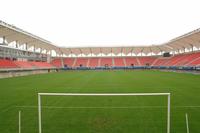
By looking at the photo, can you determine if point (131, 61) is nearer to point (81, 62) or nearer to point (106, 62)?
point (106, 62)

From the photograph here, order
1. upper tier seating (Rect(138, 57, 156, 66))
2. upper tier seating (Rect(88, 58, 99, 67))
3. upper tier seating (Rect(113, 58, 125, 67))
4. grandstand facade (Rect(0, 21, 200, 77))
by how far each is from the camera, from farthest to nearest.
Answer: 1. upper tier seating (Rect(88, 58, 99, 67))
2. upper tier seating (Rect(113, 58, 125, 67))
3. upper tier seating (Rect(138, 57, 156, 66))
4. grandstand facade (Rect(0, 21, 200, 77))

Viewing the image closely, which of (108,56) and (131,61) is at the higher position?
(108,56)

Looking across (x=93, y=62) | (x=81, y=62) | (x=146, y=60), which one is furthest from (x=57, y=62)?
(x=146, y=60)

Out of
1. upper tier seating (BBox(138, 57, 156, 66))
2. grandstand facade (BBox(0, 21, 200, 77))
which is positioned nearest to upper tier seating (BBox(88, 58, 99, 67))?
grandstand facade (BBox(0, 21, 200, 77))

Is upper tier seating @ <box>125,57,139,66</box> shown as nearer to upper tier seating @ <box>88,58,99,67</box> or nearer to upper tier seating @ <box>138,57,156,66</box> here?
upper tier seating @ <box>138,57,156,66</box>

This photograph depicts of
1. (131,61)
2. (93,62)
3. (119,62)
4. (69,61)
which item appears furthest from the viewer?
(69,61)

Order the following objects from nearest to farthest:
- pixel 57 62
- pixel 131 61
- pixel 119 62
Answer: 1. pixel 57 62
2. pixel 131 61
3. pixel 119 62

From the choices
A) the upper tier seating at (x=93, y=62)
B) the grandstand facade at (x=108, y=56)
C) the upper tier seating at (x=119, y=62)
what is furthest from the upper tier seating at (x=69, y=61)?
the upper tier seating at (x=119, y=62)

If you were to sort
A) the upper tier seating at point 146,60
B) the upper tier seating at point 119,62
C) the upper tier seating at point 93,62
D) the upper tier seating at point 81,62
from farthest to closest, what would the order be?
the upper tier seating at point 81,62 < the upper tier seating at point 93,62 < the upper tier seating at point 119,62 < the upper tier seating at point 146,60

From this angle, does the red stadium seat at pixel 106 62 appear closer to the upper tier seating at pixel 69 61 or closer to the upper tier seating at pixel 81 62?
the upper tier seating at pixel 81 62

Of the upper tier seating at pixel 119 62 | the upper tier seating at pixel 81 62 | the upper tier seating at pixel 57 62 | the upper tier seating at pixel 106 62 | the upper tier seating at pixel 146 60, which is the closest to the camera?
the upper tier seating at pixel 57 62

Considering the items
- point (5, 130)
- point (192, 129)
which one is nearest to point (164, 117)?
point (192, 129)

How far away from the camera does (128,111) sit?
8.38 m

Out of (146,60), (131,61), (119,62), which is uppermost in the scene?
(146,60)
